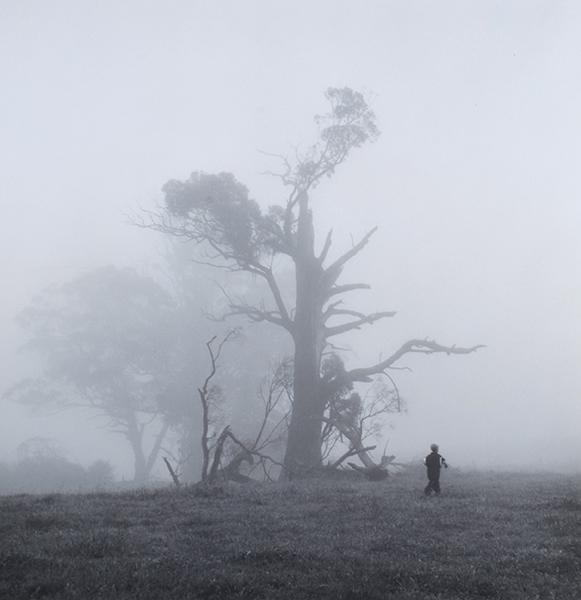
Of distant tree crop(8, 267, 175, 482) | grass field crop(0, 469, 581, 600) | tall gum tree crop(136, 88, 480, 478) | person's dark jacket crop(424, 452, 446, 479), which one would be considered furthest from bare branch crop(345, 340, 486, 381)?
distant tree crop(8, 267, 175, 482)

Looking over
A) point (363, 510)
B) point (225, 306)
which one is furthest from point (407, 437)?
point (363, 510)

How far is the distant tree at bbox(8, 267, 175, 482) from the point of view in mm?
50625

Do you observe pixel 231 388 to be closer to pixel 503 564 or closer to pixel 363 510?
pixel 363 510

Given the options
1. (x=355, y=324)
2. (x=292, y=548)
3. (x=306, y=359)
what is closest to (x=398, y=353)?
(x=355, y=324)

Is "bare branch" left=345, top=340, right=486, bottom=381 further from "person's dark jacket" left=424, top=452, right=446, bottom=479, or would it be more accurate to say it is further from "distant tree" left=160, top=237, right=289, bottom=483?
"distant tree" left=160, top=237, right=289, bottom=483

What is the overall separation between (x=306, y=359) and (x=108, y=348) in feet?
91.2

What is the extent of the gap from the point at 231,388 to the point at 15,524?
37226 millimetres

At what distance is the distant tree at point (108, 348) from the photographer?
1993 inches

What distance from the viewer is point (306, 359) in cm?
2967

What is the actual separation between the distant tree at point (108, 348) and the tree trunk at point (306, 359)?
70.3 feet

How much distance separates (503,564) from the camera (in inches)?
359

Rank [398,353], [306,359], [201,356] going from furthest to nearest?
[201,356] → [398,353] → [306,359]

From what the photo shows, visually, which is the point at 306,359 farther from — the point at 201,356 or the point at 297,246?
the point at 201,356

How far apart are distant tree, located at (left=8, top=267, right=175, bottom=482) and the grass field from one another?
35163 mm
